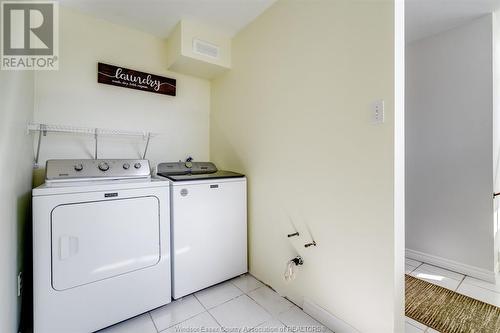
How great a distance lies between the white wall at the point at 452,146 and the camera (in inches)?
84.4

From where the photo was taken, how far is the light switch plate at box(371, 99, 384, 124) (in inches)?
50.0

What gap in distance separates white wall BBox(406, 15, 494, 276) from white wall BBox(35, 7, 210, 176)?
2.56 meters

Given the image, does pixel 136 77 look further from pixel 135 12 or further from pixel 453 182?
pixel 453 182

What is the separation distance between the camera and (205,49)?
2256 millimetres

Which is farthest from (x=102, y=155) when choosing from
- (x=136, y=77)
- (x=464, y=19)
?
(x=464, y=19)

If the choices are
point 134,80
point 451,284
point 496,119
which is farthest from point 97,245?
point 496,119

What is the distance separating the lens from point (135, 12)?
2031 mm

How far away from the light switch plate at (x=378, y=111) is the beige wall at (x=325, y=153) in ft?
0.10

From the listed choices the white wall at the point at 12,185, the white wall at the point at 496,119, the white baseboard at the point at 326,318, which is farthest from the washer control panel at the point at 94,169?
the white wall at the point at 496,119

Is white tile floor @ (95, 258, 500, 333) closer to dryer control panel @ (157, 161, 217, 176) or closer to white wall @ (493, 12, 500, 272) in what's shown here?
white wall @ (493, 12, 500, 272)

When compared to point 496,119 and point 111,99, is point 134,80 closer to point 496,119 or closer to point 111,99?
point 111,99

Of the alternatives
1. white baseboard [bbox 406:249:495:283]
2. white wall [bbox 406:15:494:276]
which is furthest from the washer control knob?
white baseboard [bbox 406:249:495:283]

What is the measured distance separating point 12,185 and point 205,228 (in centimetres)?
124

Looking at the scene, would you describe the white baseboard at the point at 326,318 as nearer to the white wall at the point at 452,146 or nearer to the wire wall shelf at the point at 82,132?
the white wall at the point at 452,146
